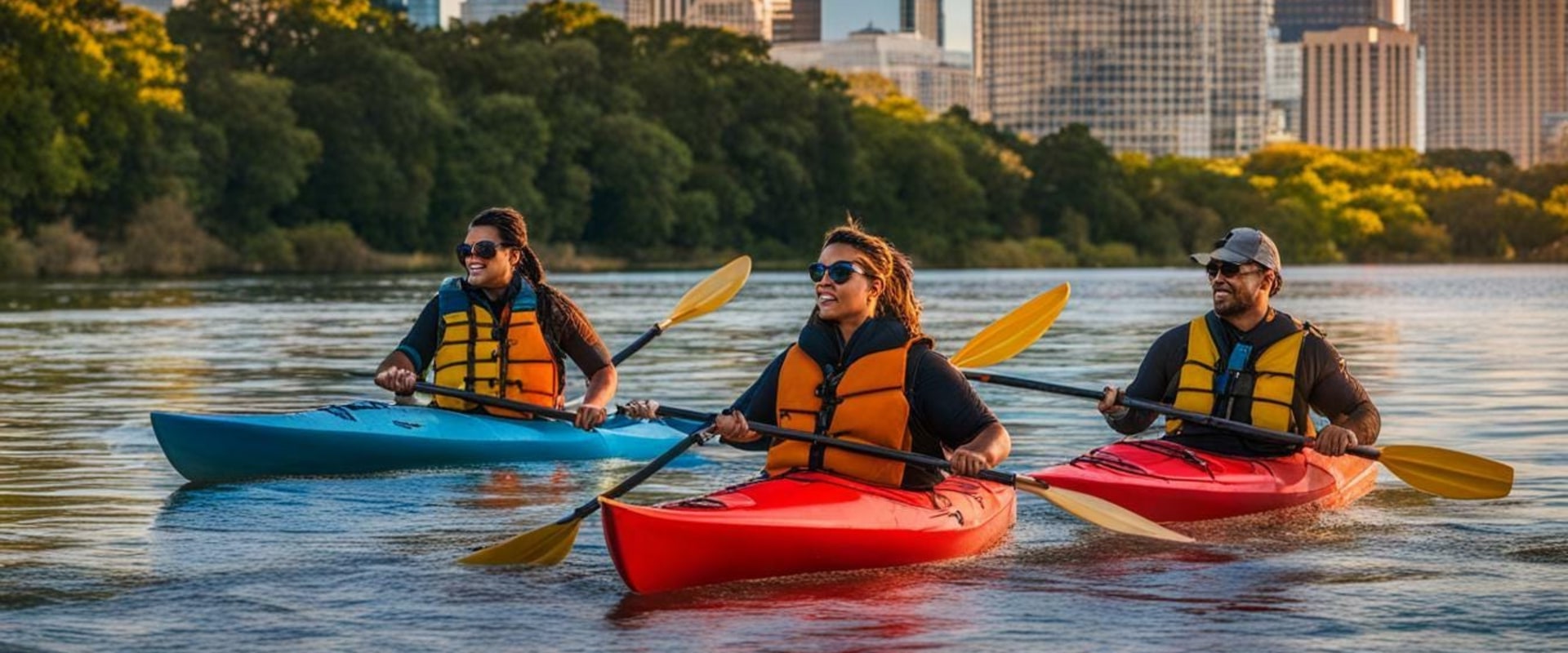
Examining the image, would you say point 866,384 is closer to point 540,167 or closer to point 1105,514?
point 1105,514

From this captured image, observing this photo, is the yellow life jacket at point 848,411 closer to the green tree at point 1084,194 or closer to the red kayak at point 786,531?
the red kayak at point 786,531

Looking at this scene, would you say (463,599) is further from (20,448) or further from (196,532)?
(20,448)

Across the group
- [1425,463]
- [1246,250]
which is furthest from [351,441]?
[1425,463]

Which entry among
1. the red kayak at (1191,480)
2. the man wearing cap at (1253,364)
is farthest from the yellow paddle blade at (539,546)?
the man wearing cap at (1253,364)

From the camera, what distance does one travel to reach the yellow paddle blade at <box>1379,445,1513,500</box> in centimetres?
912

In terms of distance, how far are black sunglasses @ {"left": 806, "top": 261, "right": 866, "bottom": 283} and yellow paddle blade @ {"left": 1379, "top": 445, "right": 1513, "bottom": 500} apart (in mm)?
2546

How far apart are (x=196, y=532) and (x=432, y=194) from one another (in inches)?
2391

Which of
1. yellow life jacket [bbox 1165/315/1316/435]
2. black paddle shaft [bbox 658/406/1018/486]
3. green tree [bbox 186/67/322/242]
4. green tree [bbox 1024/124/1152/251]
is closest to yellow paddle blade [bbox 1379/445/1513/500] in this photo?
yellow life jacket [bbox 1165/315/1316/435]

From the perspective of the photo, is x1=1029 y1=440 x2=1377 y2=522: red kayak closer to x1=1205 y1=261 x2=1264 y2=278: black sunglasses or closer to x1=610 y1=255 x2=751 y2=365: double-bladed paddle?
x1=1205 y1=261 x2=1264 y2=278: black sunglasses

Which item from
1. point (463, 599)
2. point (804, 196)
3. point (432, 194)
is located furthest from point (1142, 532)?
point (804, 196)

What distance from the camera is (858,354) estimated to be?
7836mm

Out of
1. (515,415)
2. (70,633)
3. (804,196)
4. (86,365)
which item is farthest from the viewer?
(804,196)

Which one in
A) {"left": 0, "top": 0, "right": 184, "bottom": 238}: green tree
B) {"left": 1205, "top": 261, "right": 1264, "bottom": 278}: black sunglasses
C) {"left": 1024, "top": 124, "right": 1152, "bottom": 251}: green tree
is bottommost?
{"left": 1024, "top": 124, "right": 1152, "bottom": 251}: green tree

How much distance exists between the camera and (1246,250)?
920 centimetres
